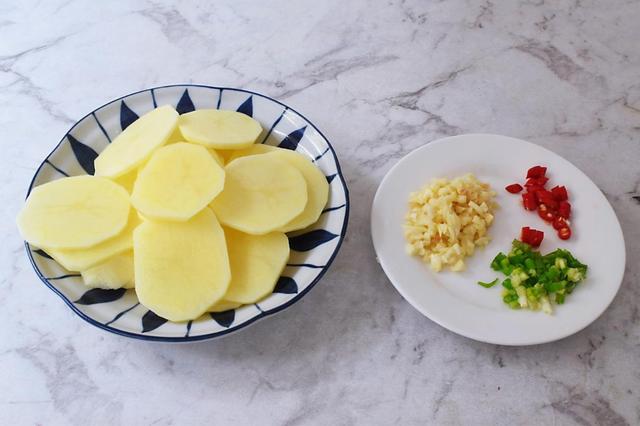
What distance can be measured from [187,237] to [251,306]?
18 cm

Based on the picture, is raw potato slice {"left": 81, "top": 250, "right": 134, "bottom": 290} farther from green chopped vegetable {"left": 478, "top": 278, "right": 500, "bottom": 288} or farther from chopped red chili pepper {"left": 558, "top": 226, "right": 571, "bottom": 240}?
chopped red chili pepper {"left": 558, "top": 226, "right": 571, "bottom": 240}

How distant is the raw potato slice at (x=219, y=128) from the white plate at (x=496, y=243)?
0.32 m

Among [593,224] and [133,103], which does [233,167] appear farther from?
[593,224]

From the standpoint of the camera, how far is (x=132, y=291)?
1204 millimetres

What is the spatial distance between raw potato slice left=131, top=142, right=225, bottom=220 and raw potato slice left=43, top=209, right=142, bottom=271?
7 centimetres

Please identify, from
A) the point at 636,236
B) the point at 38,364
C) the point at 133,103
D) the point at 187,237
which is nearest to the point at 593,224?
the point at 636,236

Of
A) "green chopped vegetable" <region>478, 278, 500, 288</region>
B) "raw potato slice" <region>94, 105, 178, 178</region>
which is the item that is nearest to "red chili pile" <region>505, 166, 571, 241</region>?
"green chopped vegetable" <region>478, 278, 500, 288</region>

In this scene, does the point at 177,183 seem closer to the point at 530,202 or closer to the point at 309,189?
the point at 309,189

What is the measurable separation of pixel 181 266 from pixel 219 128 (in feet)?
1.13

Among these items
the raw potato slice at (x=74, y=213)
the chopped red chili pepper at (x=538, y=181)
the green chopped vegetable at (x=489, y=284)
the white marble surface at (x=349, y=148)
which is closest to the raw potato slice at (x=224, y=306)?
the white marble surface at (x=349, y=148)

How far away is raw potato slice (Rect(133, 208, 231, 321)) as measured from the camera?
112 cm

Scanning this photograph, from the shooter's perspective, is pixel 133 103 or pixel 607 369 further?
pixel 133 103

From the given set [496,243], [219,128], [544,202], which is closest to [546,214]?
[544,202]

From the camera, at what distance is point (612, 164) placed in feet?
5.29
